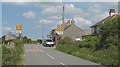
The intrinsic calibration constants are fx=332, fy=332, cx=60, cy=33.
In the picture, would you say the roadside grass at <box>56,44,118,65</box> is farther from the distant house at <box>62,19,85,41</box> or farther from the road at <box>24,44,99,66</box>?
the distant house at <box>62,19,85,41</box>

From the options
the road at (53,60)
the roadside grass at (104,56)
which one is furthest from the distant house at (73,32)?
the roadside grass at (104,56)

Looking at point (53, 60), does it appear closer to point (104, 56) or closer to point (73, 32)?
point (104, 56)

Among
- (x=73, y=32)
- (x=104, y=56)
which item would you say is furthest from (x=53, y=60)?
(x=73, y=32)

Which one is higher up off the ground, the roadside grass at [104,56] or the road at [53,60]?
the roadside grass at [104,56]

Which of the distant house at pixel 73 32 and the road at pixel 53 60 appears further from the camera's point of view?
the distant house at pixel 73 32

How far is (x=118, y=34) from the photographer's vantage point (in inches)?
1344

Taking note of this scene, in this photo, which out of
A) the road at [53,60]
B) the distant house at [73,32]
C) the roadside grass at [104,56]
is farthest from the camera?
the distant house at [73,32]

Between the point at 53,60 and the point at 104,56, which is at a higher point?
the point at 104,56

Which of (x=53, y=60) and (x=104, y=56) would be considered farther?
(x=53, y=60)

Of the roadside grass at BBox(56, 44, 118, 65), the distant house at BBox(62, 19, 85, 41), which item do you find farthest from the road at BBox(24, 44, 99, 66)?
the distant house at BBox(62, 19, 85, 41)

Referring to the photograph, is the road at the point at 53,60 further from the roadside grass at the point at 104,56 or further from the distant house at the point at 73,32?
the distant house at the point at 73,32

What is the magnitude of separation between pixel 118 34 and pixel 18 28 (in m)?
18.2

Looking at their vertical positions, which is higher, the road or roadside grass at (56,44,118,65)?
roadside grass at (56,44,118,65)

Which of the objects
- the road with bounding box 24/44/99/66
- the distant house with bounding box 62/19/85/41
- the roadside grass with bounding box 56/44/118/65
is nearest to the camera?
the roadside grass with bounding box 56/44/118/65
